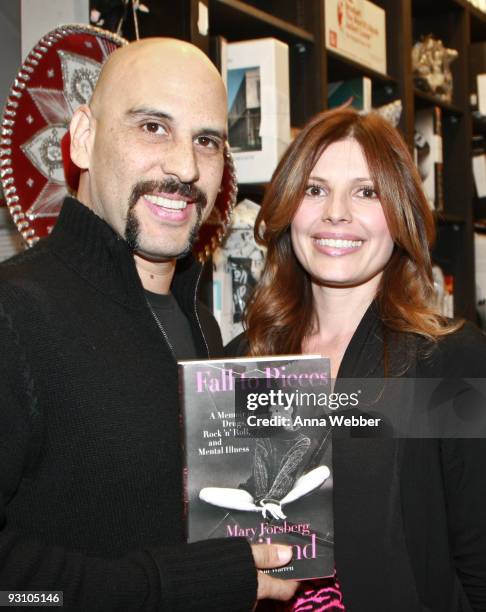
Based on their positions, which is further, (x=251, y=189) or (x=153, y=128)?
(x=251, y=189)

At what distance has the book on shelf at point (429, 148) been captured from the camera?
343 cm

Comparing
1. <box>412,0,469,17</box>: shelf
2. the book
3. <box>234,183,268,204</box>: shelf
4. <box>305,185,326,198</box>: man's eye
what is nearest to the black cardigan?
the book

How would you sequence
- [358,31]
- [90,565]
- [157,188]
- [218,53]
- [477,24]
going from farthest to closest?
[477,24], [358,31], [218,53], [157,188], [90,565]

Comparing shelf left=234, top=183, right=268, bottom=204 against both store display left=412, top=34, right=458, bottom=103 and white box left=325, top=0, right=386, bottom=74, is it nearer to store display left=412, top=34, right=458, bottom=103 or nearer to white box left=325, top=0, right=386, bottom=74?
white box left=325, top=0, right=386, bottom=74

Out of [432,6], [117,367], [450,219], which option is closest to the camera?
[117,367]

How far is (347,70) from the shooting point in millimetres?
2775

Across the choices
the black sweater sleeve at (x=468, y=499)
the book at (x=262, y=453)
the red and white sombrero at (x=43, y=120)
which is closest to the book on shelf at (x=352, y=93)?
the red and white sombrero at (x=43, y=120)

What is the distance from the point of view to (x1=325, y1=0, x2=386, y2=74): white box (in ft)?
8.32

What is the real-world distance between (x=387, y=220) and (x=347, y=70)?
1.47 metres

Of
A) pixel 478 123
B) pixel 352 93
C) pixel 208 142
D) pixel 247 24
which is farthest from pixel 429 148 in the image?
pixel 208 142

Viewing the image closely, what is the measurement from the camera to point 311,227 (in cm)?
155

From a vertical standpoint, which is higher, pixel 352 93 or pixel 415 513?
pixel 352 93

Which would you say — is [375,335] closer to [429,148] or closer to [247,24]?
[247,24]

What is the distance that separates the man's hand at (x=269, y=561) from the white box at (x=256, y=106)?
1.29 meters
